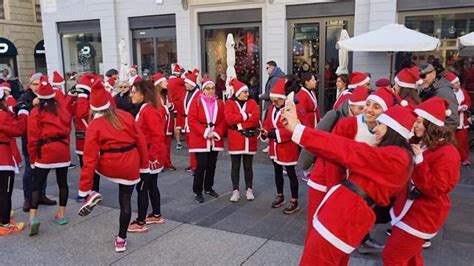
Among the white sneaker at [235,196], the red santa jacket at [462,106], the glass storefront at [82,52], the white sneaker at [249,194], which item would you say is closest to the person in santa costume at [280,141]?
the white sneaker at [249,194]

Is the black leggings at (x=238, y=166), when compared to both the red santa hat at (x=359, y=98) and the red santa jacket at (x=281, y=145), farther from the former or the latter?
the red santa hat at (x=359, y=98)

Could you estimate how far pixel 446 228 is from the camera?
4.99 metres

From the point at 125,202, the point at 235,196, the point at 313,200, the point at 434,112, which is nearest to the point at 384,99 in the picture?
the point at 434,112

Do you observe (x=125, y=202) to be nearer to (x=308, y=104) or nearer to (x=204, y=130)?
(x=204, y=130)

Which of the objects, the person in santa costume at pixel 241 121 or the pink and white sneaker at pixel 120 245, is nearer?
the pink and white sneaker at pixel 120 245

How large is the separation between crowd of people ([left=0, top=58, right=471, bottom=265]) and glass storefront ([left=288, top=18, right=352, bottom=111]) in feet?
14.3

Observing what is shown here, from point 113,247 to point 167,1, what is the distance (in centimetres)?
1062

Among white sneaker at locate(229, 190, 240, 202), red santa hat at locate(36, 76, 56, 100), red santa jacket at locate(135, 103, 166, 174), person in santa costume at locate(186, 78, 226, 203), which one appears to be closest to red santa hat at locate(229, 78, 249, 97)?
person in santa costume at locate(186, 78, 226, 203)

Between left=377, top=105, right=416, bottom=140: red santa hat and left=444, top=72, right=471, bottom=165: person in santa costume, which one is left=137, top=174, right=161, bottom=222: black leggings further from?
left=444, top=72, right=471, bottom=165: person in santa costume

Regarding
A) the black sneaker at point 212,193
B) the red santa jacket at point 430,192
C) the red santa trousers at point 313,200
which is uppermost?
the red santa jacket at point 430,192

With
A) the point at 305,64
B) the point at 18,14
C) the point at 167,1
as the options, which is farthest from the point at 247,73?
the point at 18,14

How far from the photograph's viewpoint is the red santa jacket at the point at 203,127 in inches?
233

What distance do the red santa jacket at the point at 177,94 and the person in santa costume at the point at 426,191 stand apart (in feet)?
21.9

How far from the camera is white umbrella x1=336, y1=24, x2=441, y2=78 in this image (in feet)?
26.0
